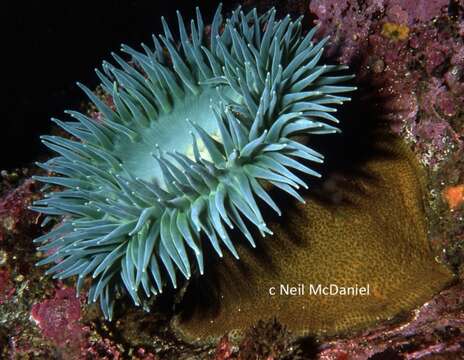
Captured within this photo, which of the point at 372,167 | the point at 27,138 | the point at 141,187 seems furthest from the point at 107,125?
the point at 27,138

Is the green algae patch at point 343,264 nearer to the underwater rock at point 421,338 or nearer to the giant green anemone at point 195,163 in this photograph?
the underwater rock at point 421,338

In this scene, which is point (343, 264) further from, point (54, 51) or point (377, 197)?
point (54, 51)

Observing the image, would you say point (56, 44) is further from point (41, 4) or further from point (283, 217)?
point (283, 217)

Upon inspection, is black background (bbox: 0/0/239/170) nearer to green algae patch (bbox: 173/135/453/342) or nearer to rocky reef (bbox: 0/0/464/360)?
rocky reef (bbox: 0/0/464/360)

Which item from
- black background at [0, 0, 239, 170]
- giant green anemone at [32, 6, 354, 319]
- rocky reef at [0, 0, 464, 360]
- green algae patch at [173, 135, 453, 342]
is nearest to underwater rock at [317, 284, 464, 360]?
rocky reef at [0, 0, 464, 360]

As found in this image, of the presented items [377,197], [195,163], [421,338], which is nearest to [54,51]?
[195,163]
